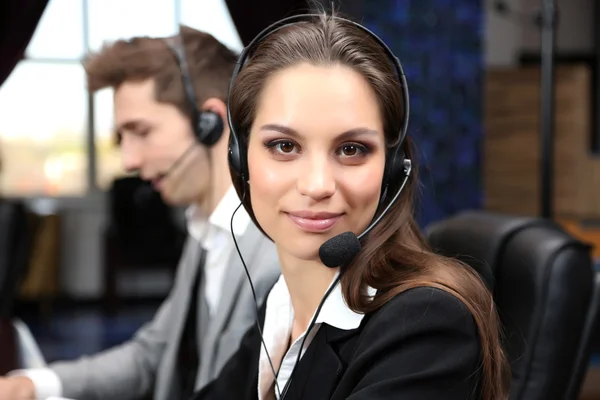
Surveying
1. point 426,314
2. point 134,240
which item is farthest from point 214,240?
point 134,240

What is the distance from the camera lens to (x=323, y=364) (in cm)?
88

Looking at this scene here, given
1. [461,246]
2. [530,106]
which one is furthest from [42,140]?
[461,246]

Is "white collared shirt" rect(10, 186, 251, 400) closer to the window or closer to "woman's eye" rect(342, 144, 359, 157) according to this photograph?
"woman's eye" rect(342, 144, 359, 157)

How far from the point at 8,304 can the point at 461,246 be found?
1.61 metres

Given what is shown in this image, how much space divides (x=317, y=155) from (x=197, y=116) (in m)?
0.68

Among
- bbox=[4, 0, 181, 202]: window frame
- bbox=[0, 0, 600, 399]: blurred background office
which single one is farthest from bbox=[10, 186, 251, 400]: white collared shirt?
bbox=[4, 0, 181, 202]: window frame

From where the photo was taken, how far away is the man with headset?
54.4 inches

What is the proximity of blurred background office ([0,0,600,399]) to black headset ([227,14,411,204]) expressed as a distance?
3.84 metres

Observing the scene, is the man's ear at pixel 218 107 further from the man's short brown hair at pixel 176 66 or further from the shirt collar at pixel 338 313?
the shirt collar at pixel 338 313

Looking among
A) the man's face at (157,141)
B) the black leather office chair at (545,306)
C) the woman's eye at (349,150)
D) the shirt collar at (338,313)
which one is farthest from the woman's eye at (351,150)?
the man's face at (157,141)

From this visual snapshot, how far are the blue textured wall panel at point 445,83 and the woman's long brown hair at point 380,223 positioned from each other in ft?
12.8

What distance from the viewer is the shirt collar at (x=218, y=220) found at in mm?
1276

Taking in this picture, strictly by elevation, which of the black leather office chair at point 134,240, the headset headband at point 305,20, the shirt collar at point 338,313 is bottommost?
the black leather office chair at point 134,240

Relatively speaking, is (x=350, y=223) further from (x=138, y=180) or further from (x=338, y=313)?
(x=138, y=180)
